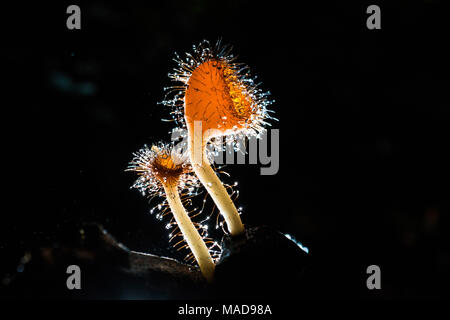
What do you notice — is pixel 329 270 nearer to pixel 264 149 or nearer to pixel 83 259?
pixel 264 149

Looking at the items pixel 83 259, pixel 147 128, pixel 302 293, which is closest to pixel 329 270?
pixel 302 293

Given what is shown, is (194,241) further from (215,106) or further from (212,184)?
(215,106)

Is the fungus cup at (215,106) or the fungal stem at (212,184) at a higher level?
the fungus cup at (215,106)

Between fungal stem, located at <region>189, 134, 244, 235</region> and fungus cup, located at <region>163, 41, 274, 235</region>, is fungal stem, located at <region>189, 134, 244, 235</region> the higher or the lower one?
the lower one

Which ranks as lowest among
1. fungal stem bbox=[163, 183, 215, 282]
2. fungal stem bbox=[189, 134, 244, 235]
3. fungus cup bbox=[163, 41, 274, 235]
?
fungal stem bbox=[163, 183, 215, 282]

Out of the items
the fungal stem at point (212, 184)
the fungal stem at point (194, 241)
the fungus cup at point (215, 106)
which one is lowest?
the fungal stem at point (194, 241)

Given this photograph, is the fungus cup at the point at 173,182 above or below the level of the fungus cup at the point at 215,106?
below
